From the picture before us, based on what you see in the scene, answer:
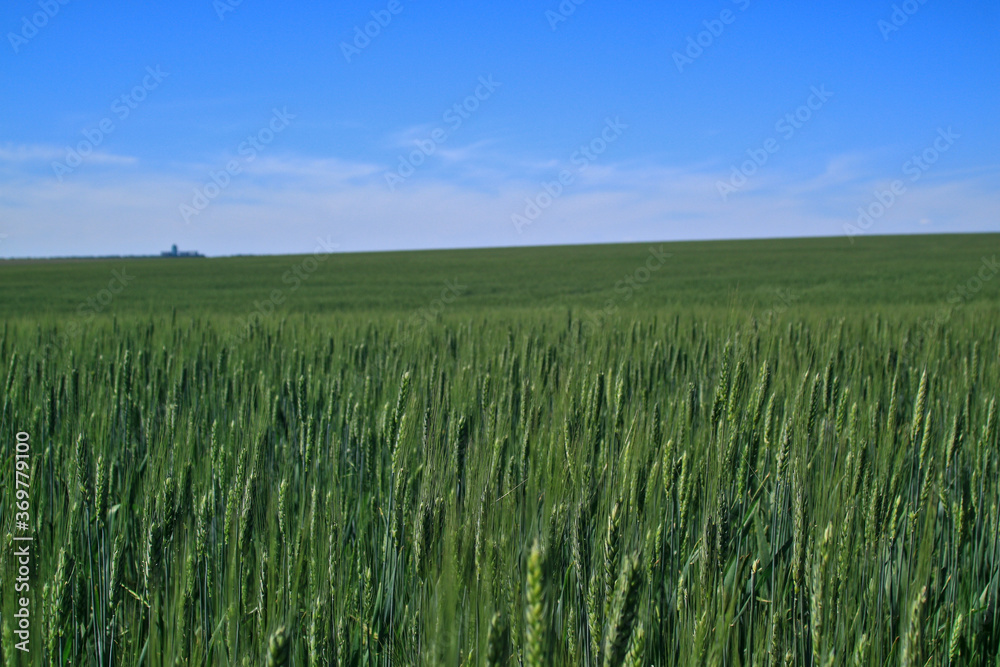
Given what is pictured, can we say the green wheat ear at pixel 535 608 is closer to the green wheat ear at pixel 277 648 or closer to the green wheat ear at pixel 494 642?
the green wheat ear at pixel 494 642

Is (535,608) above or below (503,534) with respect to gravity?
above

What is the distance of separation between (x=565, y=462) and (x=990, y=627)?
93 cm

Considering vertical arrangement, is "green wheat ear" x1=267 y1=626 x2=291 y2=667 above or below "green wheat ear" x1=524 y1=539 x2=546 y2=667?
below

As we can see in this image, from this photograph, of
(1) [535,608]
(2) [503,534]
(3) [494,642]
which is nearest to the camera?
(1) [535,608]

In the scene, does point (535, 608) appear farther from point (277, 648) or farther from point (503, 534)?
point (503, 534)

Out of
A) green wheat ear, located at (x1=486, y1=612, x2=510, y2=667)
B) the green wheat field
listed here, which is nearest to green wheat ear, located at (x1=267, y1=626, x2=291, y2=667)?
the green wheat field

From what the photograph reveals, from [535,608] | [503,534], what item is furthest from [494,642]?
[503,534]

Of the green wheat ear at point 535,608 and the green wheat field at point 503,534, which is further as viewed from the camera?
the green wheat field at point 503,534

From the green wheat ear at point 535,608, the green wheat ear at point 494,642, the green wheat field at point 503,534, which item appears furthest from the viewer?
the green wheat field at point 503,534

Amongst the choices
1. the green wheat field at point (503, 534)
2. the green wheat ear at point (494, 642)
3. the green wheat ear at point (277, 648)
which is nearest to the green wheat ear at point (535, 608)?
the green wheat field at point (503, 534)

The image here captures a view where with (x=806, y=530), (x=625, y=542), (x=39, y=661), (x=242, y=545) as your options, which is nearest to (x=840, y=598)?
(x=806, y=530)

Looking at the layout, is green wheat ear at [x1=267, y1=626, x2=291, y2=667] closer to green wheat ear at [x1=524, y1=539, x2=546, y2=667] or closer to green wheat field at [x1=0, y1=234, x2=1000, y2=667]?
green wheat field at [x1=0, y1=234, x2=1000, y2=667]

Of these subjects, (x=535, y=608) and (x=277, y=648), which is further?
(x=277, y=648)

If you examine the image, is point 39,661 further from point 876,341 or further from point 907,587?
point 876,341
